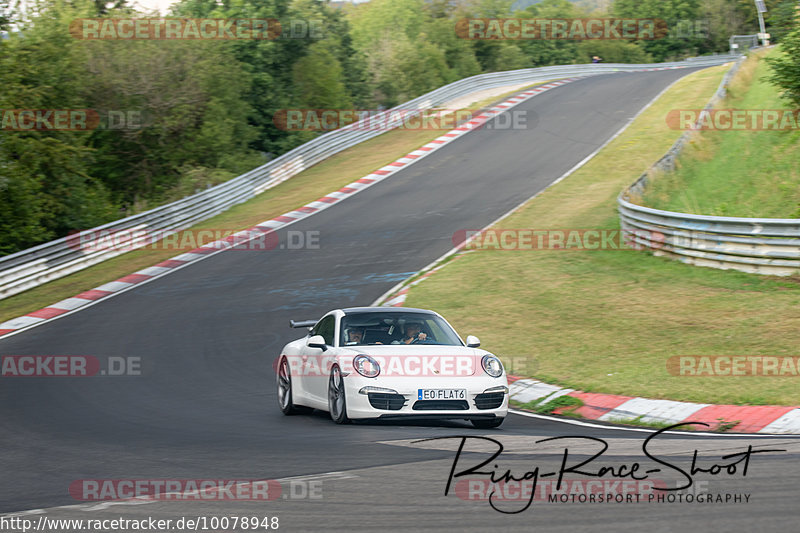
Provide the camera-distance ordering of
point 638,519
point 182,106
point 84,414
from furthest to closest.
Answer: point 182,106
point 84,414
point 638,519

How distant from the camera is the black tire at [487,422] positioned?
31.3 feet

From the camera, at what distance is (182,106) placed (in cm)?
3719

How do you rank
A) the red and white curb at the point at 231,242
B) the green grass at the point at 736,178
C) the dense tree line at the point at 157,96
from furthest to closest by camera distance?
the dense tree line at the point at 157,96 → the green grass at the point at 736,178 → the red and white curb at the point at 231,242

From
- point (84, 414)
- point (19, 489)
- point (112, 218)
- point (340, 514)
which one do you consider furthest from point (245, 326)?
point (112, 218)

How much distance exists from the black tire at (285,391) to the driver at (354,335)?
114cm

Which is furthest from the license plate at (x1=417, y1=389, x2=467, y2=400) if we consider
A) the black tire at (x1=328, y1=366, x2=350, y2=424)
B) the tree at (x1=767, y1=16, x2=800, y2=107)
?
the tree at (x1=767, y1=16, x2=800, y2=107)

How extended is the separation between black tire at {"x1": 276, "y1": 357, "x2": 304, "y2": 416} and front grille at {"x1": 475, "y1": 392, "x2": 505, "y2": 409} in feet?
8.31

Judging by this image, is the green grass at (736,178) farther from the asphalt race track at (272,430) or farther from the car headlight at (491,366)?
the car headlight at (491,366)

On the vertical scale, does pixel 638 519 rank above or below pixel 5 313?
above

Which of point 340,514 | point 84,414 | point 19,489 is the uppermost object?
point 340,514

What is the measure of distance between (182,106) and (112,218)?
6.83 metres

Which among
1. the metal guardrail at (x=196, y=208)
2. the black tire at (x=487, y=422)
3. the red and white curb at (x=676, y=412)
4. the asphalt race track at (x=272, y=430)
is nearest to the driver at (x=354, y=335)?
the asphalt race track at (x=272, y=430)

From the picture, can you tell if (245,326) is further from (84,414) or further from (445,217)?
(445,217)

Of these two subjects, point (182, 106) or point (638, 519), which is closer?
point (638, 519)
